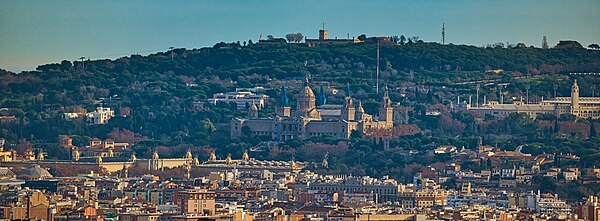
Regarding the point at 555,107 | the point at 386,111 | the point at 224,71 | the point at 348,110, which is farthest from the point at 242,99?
the point at 555,107

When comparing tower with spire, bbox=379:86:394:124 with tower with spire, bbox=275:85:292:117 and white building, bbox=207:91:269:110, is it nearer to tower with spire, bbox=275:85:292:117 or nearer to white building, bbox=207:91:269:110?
tower with spire, bbox=275:85:292:117

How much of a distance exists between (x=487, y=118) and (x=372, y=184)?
65.0 ft

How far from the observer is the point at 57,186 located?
66.7 m

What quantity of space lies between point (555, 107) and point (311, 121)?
7439 mm

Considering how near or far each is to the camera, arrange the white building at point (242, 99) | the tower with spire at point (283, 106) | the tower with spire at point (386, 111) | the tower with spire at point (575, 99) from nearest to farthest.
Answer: the tower with spire at point (575, 99), the tower with spire at point (386, 111), the tower with spire at point (283, 106), the white building at point (242, 99)

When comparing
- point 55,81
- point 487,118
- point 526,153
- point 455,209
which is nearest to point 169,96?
point 55,81

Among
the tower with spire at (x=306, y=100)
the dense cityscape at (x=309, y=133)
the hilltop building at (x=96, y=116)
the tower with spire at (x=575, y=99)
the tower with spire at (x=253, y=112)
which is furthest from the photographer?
the tower with spire at (x=306, y=100)

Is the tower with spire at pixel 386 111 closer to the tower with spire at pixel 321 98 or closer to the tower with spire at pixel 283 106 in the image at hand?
the tower with spire at pixel 283 106

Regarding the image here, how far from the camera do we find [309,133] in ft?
281

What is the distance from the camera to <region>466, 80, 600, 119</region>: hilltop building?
86.1 meters

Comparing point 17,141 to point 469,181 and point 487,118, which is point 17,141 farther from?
point 469,181

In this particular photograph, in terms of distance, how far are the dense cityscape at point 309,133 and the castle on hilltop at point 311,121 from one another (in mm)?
75

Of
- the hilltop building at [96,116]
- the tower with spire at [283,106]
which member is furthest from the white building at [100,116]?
the tower with spire at [283,106]

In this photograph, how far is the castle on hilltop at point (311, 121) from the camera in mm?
85000
